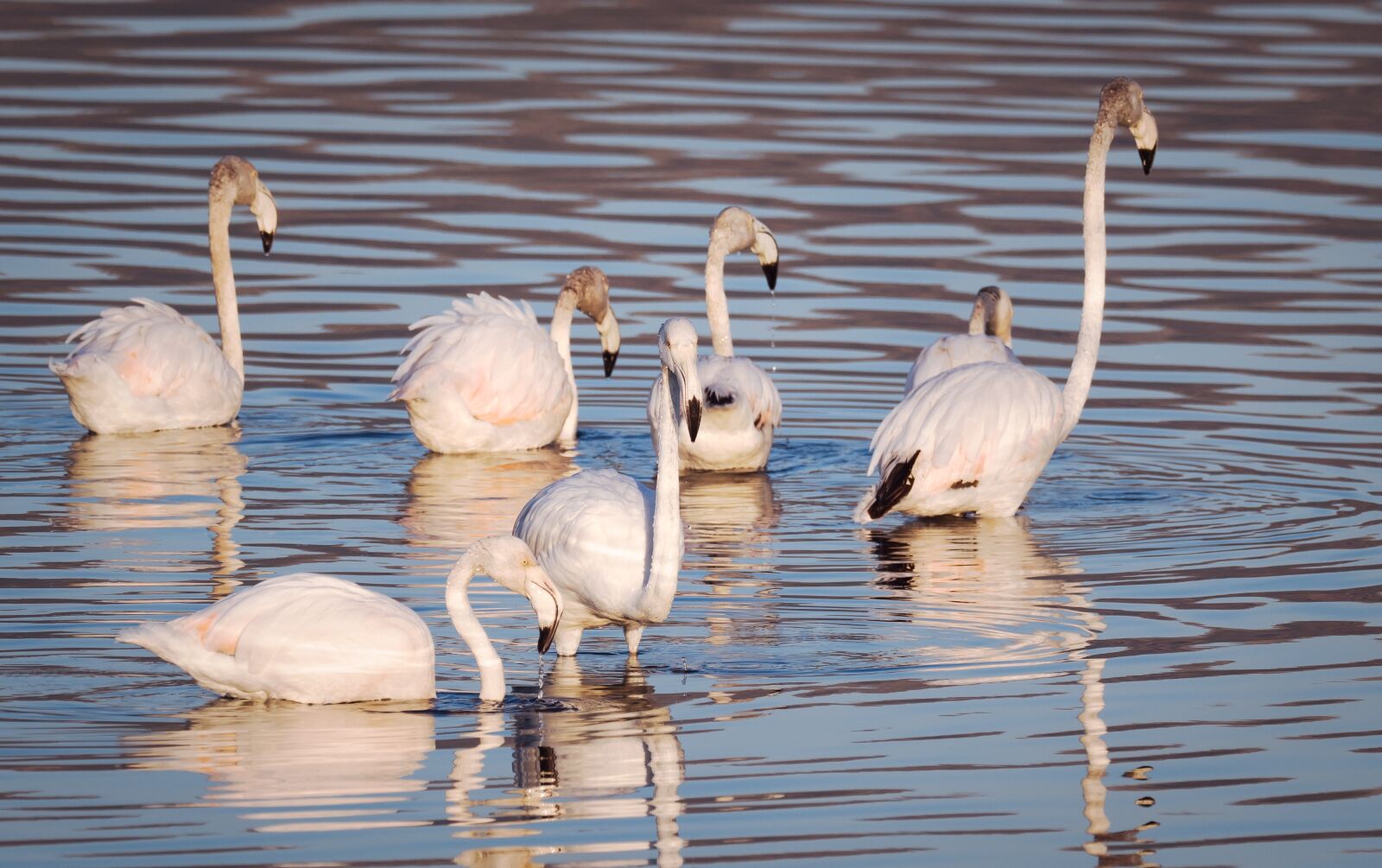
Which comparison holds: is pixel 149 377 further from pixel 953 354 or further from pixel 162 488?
pixel 953 354

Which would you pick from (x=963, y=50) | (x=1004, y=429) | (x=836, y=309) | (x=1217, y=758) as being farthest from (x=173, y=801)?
(x=963, y=50)

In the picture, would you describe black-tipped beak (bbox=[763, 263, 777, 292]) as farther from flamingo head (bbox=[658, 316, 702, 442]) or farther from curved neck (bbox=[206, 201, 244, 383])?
flamingo head (bbox=[658, 316, 702, 442])

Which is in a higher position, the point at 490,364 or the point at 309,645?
the point at 490,364

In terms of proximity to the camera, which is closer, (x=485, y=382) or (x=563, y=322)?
(x=485, y=382)

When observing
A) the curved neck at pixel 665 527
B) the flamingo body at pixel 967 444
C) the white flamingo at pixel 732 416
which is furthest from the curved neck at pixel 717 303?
the curved neck at pixel 665 527

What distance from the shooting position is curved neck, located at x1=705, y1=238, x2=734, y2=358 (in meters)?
12.9

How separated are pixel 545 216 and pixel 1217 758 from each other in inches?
441

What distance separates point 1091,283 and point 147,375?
15.7 ft

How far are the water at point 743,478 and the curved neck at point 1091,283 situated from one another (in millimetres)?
487

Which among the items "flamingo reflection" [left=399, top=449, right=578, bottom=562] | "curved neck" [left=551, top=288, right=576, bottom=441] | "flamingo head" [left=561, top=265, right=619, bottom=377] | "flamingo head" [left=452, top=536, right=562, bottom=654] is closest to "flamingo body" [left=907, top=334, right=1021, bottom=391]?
"flamingo reflection" [left=399, top=449, right=578, bottom=562]

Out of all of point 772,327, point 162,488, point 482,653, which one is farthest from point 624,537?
point 772,327

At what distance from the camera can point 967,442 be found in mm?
10453

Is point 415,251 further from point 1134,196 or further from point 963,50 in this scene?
point 963,50

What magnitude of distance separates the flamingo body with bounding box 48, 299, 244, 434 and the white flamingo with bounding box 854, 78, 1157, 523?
368cm
